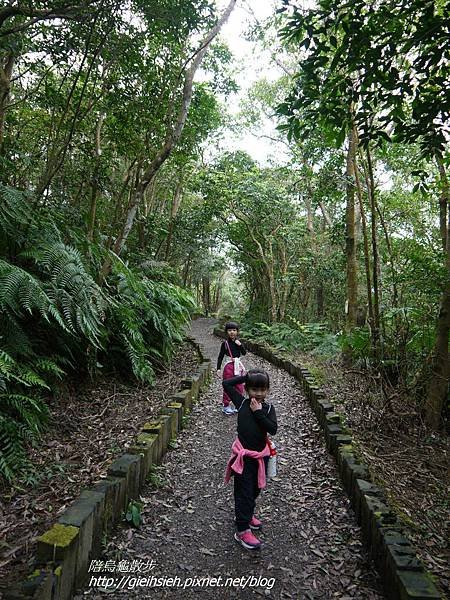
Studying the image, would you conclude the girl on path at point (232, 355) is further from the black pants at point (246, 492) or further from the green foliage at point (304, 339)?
the green foliage at point (304, 339)

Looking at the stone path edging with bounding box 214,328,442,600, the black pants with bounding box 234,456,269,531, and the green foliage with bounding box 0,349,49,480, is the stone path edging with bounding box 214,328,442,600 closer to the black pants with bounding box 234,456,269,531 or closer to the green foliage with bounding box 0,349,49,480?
the black pants with bounding box 234,456,269,531

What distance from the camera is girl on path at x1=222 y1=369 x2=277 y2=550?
9.59ft

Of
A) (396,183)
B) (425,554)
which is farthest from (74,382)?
(396,183)

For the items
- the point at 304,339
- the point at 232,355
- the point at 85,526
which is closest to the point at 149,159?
the point at 232,355

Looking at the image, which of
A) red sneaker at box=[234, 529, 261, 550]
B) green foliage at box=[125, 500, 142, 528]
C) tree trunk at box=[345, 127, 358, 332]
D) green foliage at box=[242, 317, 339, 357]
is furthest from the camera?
green foliage at box=[242, 317, 339, 357]

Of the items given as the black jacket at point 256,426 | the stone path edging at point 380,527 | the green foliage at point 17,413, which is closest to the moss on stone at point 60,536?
the green foliage at point 17,413

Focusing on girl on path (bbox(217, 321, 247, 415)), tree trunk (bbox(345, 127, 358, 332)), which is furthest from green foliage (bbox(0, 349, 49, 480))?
tree trunk (bbox(345, 127, 358, 332))

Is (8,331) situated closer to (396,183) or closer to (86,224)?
(86,224)

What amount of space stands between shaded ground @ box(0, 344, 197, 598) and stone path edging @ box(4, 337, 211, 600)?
171 millimetres

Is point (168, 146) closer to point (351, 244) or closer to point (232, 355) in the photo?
point (232, 355)

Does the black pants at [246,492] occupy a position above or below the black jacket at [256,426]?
below

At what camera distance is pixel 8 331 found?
3740 millimetres

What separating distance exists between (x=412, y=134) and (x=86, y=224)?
4.83 metres

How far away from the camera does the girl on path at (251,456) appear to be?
292 centimetres
